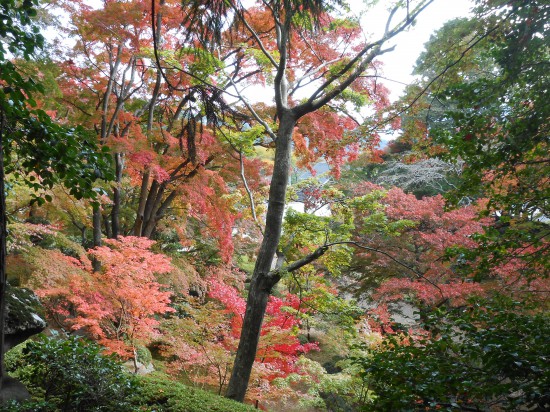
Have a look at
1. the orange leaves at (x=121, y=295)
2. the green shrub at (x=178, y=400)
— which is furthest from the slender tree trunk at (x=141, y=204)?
the green shrub at (x=178, y=400)

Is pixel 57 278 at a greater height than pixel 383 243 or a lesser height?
lesser

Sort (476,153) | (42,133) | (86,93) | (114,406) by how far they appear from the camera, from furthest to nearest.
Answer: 1. (86,93)
2. (476,153)
3. (114,406)
4. (42,133)

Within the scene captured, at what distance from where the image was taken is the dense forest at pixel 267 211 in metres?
2.40

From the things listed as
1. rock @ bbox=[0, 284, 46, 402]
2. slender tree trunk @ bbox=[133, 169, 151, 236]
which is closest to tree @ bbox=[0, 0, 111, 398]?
rock @ bbox=[0, 284, 46, 402]

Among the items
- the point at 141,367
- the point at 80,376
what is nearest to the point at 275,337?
the point at 141,367

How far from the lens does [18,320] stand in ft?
11.9

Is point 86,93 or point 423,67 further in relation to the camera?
point 86,93

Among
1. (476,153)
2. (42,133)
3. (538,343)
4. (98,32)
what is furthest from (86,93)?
(538,343)

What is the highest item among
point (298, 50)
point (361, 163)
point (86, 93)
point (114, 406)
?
point (361, 163)

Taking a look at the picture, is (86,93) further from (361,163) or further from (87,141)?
(361,163)

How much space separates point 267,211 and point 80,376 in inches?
113

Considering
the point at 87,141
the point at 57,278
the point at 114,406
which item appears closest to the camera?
the point at 87,141

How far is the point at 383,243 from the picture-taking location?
953 cm

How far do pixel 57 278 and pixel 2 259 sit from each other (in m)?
5.09
